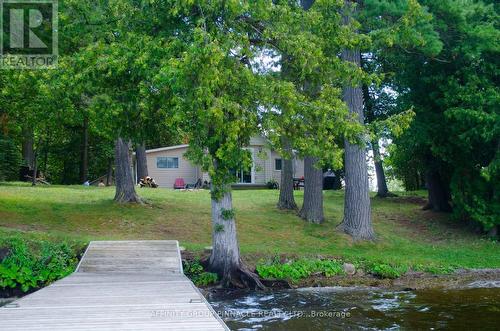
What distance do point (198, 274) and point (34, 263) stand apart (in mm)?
3394

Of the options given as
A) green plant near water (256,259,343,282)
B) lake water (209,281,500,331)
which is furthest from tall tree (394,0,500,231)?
green plant near water (256,259,343,282)

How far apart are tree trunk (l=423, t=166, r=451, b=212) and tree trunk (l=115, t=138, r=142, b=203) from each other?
36.7ft

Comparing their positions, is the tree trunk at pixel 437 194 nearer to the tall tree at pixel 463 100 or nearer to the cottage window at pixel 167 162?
the tall tree at pixel 463 100

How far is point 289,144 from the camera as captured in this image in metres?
12.0

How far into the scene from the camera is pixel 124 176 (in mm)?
18312

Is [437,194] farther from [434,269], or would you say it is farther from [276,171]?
[276,171]

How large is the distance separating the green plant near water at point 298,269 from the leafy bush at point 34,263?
166 inches

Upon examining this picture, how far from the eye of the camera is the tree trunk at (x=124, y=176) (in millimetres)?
18219

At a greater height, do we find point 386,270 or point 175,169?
point 175,169

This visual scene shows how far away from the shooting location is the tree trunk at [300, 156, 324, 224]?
17562mm

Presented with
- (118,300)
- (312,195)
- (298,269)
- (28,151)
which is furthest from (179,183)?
(118,300)

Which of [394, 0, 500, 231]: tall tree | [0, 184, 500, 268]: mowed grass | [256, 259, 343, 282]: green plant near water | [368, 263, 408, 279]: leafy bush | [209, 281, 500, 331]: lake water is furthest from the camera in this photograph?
[394, 0, 500, 231]: tall tree

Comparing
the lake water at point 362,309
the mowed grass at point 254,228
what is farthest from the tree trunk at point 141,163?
the lake water at point 362,309

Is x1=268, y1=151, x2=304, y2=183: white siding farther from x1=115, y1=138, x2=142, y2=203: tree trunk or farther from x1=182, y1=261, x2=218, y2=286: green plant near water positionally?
x1=182, y1=261, x2=218, y2=286: green plant near water
